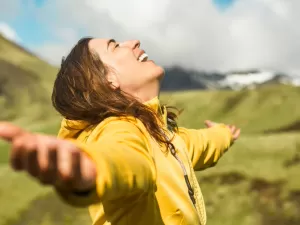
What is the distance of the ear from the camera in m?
4.03

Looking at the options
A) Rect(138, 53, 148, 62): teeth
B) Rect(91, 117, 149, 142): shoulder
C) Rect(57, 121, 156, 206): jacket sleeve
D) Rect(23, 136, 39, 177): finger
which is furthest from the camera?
Rect(138, 53, 148, 62): teeth

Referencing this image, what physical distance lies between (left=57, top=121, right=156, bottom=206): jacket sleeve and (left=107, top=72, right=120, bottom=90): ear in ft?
2.75

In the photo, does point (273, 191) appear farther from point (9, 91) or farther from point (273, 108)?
point (9, 91)

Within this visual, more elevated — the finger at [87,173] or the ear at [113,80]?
the finger at [87,173]

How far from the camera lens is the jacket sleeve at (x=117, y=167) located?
210 centimetres

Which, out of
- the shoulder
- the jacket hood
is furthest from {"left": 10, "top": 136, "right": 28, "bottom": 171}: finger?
the jacket hood

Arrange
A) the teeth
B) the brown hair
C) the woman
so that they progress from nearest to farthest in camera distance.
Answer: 1. the woman
2. the brown hair
3. the teeth

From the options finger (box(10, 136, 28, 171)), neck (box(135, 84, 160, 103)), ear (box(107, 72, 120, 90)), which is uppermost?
finger (box(10, 136, 28, 171))

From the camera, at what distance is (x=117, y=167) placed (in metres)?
2.31

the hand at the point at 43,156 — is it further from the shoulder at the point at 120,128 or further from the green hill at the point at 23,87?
the green hill at the point at 23,87

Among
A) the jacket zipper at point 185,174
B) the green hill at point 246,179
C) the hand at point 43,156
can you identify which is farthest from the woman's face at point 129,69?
the green hill at point 246,179

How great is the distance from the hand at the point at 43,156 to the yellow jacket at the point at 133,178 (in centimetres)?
21

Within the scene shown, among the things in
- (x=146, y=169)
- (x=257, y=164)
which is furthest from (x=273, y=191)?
(x=146, y=169)

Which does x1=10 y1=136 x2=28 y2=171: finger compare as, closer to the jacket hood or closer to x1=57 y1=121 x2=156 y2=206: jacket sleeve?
x1=57 y1=121 x2=156 y2=206: jacket sleeve
